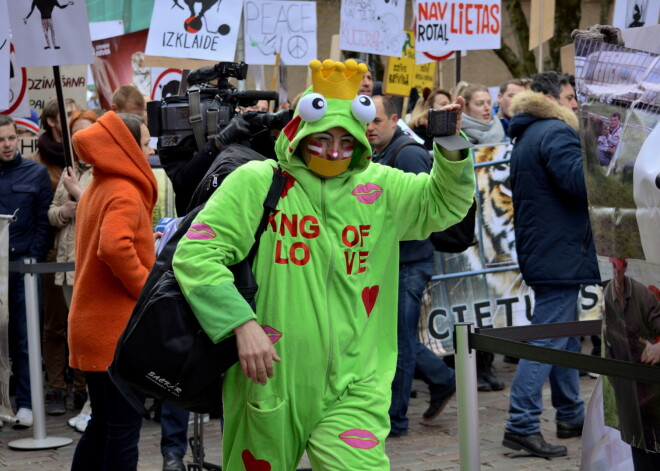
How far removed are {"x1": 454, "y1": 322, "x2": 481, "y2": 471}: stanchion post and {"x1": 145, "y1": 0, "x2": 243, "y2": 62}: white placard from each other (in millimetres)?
6612

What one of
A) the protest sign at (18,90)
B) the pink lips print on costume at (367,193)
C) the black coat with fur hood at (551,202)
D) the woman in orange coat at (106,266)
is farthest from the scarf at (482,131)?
the pink lips print on costume at (367,193)

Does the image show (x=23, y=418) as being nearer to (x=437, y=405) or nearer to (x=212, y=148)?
(x=437, y=405)

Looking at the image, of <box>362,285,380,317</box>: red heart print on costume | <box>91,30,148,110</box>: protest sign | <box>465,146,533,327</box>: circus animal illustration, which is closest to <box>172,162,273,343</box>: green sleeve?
<box>362,285,380,317</box>: red heart print on costume

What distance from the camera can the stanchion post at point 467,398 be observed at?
4031 millimetres

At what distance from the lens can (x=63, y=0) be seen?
821cm

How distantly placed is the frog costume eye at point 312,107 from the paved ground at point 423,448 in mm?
3002

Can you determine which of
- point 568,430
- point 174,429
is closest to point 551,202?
point 568,430

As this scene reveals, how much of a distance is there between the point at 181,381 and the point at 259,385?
27cm

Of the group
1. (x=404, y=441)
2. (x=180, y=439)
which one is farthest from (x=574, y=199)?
(x=180, y=439)

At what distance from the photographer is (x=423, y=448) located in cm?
675

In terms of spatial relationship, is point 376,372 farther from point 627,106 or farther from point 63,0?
point 63,0

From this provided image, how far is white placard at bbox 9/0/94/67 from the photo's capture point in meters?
8.10

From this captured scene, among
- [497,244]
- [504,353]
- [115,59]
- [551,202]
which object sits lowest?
[497,244]

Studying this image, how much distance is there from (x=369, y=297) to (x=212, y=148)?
1.60 m
